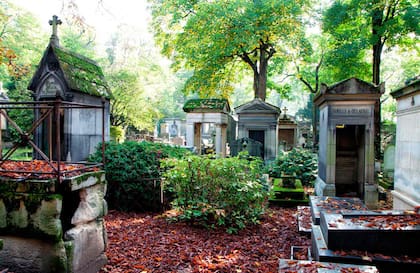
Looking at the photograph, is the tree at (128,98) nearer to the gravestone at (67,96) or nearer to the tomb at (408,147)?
the gravestone at (67,96)

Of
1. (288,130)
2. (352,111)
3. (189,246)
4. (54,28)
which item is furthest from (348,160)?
(288,130)

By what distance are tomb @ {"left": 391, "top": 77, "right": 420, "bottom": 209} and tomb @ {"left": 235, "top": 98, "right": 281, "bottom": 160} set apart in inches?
300

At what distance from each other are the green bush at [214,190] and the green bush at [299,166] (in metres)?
4.86

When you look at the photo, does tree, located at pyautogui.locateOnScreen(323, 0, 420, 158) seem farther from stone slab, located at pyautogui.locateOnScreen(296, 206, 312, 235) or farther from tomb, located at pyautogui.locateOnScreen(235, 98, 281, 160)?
stone slab, located at pyautogui.locateOnScreen(296, 206, 312, 235)

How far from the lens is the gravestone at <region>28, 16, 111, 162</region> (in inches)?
259

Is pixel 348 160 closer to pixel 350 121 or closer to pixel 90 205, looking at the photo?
pixel 350 121

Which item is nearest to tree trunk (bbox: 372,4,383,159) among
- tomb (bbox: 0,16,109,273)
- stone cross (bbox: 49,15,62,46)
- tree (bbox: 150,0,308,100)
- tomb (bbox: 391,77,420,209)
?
tree (bbox: 150,0,308,100)

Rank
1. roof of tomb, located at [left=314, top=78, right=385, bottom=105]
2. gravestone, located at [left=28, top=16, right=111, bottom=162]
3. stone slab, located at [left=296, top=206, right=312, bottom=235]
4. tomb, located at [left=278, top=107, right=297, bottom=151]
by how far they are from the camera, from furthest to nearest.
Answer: tomb, located at [left=278, top=107, right=297, bottom=151] → roof of tomb, located at [left=314, top=78, right=385, bottom=105] → gravestone, located at [left=28, top=16, right=111, bottom=162] → stone slab, located at [left=296, top=206, right=312, bottom=235]

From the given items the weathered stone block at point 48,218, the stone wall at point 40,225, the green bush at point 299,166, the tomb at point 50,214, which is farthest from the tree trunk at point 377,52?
the weathered stone block at point 48,218

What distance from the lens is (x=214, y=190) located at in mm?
5688

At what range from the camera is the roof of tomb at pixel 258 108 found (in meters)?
13.0

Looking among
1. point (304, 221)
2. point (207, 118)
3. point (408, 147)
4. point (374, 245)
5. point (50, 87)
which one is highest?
point (50, 87)

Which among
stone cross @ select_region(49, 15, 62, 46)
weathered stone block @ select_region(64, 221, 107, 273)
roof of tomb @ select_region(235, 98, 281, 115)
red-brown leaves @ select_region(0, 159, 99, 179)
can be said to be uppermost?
stone cross @ select_region(49, 15, 62, 46)

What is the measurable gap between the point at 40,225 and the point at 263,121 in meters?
11.1
